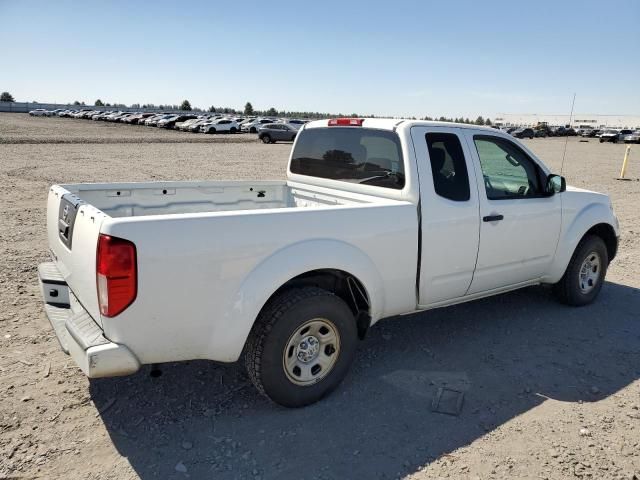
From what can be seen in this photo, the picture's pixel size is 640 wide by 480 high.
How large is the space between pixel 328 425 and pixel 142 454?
44.4 inches

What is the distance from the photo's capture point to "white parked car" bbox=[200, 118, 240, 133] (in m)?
44.0

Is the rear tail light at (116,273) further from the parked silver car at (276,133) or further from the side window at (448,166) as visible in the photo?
the parked silver car at (276,133)

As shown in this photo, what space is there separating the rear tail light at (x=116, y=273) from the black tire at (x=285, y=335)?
0.84 m

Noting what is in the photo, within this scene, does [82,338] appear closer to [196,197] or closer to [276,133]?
[196,197]

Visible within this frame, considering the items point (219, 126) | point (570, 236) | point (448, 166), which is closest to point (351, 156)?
point (448, 166)

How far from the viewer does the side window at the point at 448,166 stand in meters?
3.92

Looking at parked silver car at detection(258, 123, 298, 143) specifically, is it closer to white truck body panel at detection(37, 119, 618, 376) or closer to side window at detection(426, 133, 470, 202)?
white truck body panel at detection(37, 119, 618, 376)

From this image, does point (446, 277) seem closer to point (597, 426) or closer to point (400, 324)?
point (400, 324)

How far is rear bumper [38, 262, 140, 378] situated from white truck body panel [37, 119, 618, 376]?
0.02 metres

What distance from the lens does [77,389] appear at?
348 cm

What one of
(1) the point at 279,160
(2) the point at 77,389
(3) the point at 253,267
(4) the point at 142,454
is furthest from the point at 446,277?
(1) the point at 279,160

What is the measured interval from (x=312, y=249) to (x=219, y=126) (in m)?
43.2

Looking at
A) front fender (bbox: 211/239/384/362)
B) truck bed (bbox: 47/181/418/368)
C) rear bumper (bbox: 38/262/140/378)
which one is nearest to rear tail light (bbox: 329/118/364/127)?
truck bed (bbox: 47/181/418/368)

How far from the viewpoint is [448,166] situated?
13.2 ft
